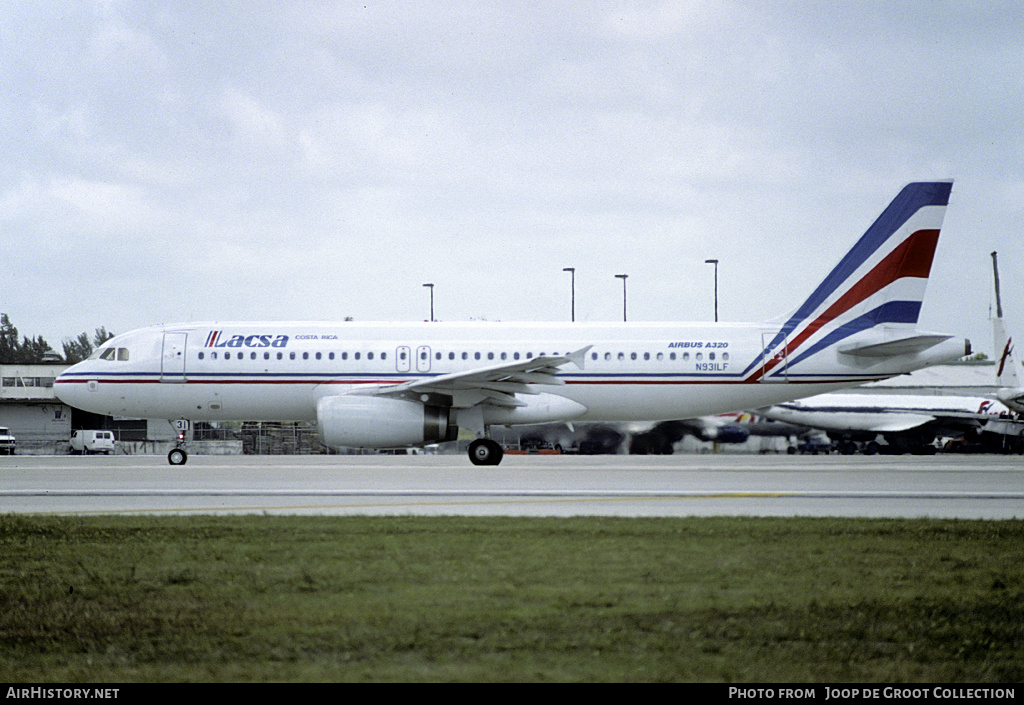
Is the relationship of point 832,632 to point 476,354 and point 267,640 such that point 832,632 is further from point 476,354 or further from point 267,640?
point 476,354

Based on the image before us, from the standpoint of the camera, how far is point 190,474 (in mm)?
20906

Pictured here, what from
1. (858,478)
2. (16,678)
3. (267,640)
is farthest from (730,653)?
(858,478)

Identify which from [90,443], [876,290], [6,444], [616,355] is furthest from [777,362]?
[6,444]

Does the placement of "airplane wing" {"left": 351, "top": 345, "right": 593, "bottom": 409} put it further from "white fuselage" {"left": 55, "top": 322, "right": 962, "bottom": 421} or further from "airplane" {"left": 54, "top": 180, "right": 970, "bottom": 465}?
"white fuselage" {"left": 55, "top": 322, "right": 962, "bottom": 421}

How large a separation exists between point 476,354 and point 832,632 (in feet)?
70.4

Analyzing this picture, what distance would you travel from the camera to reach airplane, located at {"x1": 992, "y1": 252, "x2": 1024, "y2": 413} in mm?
38719

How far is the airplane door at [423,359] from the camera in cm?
2725

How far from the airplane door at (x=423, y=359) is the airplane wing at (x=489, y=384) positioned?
1264 mm

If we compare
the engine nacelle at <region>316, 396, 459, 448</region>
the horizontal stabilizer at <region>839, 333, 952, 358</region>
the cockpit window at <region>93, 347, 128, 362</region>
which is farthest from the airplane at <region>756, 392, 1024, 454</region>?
the cockpit window at <region>93, 347, 128, 362</region>

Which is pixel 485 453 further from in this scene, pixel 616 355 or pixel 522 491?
pixel 522 491

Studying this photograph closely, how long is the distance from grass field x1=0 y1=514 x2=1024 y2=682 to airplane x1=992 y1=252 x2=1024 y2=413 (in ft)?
102

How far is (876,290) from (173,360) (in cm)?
1889

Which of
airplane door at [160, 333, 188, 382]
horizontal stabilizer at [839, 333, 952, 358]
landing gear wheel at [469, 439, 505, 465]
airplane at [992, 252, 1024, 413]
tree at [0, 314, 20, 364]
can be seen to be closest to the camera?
landing gear wheel at [469, 439, 505, 465]

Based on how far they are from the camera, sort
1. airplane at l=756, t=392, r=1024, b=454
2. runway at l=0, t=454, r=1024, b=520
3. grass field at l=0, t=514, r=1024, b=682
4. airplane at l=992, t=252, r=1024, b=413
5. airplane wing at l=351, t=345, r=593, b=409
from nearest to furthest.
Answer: grass field at l=0, t=514, r=1024, b=682 < runway at l=0, t=454, r=1024, b=520 < airplane wing at l=351, t=345, r=593, b=409 < airplane at l=992, t=252, r=1024, b=413 < airplane at l=756, t=392, r=1024, b=454
